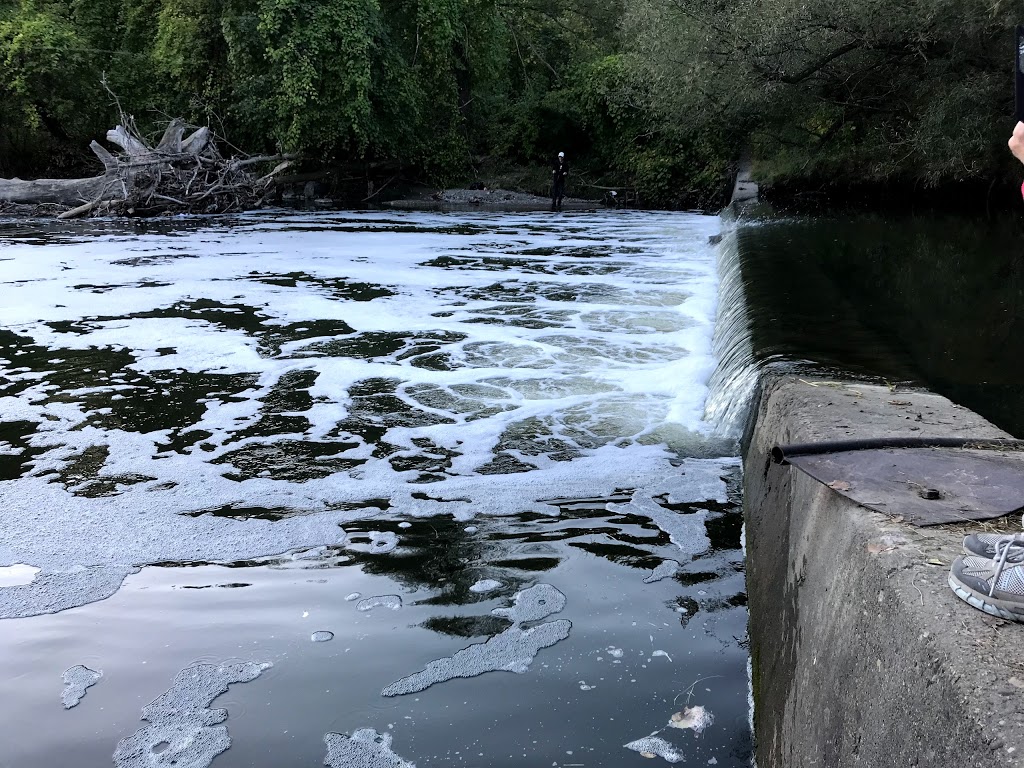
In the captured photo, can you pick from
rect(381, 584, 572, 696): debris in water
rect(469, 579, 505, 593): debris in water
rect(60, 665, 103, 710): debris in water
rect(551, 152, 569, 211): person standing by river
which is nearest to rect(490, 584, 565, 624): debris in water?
rect(381, 584, 572, 696): debris in water

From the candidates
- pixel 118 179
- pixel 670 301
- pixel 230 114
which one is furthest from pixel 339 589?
pixel 230 114

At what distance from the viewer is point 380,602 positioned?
379 centimetres

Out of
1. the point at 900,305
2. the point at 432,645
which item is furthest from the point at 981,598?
the point at 900,305

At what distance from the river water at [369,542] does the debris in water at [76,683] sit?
0.01 meters

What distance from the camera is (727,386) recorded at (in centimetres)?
617

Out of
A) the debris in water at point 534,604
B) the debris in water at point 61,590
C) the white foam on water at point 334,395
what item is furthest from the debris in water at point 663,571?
the debris in water at point 61,590

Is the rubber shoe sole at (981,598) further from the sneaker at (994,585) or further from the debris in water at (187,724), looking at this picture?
the debris in water at (187,724)

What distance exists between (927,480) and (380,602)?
2153mm

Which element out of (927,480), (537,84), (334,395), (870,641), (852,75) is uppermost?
(537,84)

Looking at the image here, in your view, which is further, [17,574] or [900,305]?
[900,305]

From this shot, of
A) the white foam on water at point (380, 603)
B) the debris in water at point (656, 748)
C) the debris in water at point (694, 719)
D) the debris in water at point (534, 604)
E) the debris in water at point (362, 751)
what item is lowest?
the debris in water at point (362, 751)

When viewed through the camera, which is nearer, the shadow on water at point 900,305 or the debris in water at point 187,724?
the debris in water at point 187,724

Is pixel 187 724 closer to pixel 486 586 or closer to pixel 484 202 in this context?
pixel 486 586

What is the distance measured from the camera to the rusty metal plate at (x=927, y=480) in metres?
2.53
